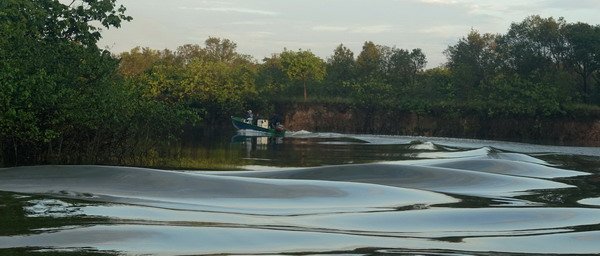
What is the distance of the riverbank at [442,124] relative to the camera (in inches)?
2304

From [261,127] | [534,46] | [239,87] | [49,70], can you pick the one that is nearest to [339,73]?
[239,87]

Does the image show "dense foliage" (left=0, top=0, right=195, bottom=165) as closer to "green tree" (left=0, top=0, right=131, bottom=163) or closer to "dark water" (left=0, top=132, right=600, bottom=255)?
"green tree" (left=0, top=0, right=131, bottom=163)

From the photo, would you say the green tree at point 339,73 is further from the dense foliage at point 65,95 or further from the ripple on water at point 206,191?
the ripple on water at point 206,191

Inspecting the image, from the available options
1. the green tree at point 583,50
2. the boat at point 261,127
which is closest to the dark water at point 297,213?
the boat at point 261,127

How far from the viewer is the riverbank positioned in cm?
5851

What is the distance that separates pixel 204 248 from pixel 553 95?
53.8 m

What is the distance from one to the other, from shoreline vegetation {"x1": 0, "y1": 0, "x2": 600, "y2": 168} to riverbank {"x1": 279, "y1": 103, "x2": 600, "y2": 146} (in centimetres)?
13

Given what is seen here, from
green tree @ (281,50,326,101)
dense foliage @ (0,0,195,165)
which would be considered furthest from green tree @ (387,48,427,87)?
dense foliage @ (0,0,195,165)

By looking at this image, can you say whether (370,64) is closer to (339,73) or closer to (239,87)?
(339,73)

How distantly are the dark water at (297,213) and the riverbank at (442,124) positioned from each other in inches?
1457

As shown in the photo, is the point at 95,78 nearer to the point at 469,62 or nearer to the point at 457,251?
the point at 457,251

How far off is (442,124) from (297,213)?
51370mm

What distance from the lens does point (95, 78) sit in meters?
21.5

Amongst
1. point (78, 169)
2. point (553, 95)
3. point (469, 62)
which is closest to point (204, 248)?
point (78, 169)
